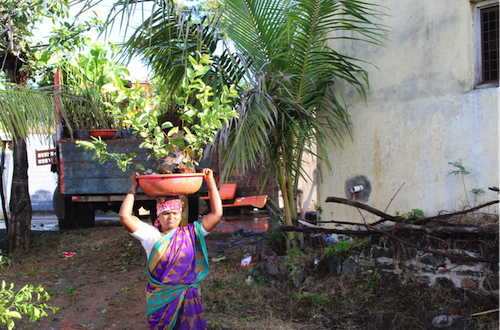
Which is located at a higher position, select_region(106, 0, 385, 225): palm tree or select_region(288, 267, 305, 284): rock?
select_region(106, 0, 385, 225): palm tree

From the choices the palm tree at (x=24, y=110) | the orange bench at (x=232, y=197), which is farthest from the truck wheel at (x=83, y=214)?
the palm tree at (x=24, y=110)

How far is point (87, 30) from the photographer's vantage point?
21.6 ft

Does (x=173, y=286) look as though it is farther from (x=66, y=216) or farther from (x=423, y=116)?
(x=66, y=216)

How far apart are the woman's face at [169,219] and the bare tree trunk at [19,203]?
231 inches

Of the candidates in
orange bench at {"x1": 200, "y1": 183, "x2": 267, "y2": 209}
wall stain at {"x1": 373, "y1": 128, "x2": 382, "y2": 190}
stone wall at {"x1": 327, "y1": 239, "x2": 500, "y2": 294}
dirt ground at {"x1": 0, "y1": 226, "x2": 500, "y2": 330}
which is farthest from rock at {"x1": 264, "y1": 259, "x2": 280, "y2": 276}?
orange bench at {"x1": 200, "y1": 183, "x2": 267, "y2": 209}

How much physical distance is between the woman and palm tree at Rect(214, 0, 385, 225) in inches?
52.9

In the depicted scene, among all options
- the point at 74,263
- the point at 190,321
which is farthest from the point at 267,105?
the point at 74,263

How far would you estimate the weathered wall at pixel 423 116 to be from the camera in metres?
4.36

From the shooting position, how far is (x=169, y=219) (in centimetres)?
278

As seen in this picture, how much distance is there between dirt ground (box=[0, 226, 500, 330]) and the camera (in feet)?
12.8

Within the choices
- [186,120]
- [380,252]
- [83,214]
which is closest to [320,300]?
[380,252]

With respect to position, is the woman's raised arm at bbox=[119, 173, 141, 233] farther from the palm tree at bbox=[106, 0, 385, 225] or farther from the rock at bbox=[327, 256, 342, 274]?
the rock at bbox=[327, 256, 342, 274]

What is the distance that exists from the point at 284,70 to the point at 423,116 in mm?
1702

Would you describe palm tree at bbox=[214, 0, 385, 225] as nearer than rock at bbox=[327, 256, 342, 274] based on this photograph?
Yes
